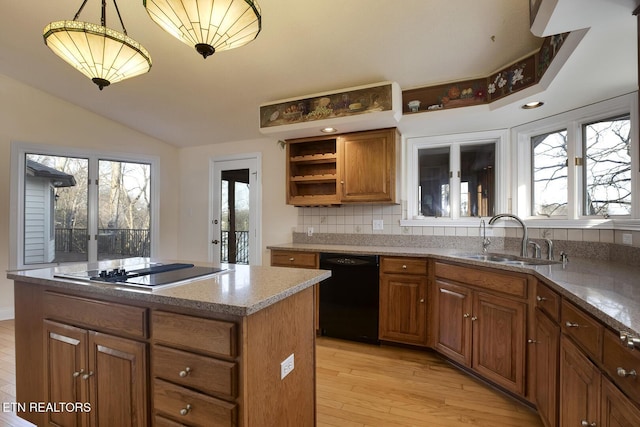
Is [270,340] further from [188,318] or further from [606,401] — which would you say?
[606,401]

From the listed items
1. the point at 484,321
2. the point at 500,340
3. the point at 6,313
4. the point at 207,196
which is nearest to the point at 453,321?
the point at 484,321

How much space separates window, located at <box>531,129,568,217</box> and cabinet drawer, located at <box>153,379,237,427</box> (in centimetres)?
282

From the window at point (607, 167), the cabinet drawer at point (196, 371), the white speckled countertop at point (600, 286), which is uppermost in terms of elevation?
the window at point (607, 167)

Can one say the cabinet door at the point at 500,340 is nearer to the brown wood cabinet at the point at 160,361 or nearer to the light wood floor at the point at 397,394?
the light wood floor at the point at 397,394

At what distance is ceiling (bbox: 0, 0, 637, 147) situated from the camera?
5.47 feet

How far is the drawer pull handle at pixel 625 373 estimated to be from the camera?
0.90 metres

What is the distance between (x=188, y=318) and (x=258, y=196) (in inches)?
118

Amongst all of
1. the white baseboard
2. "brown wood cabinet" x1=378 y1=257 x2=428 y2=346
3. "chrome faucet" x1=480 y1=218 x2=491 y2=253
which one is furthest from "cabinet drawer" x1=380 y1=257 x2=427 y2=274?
the white baseboard

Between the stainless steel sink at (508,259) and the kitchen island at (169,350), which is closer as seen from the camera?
the kitchen island at (169,350)

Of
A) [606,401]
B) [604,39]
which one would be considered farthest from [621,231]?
Result: [606,401]

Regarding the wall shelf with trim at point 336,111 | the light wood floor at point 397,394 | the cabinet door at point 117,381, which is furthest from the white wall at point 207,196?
the cabinet door at point 117,381

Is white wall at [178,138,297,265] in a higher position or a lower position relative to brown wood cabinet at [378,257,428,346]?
higher

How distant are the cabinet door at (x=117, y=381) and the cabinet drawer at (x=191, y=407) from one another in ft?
0.40

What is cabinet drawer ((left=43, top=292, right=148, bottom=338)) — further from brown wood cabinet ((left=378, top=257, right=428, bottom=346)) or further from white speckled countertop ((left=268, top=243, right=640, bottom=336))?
brown wood cabinet ((left=378, top=257, right=428, bottom=346))
